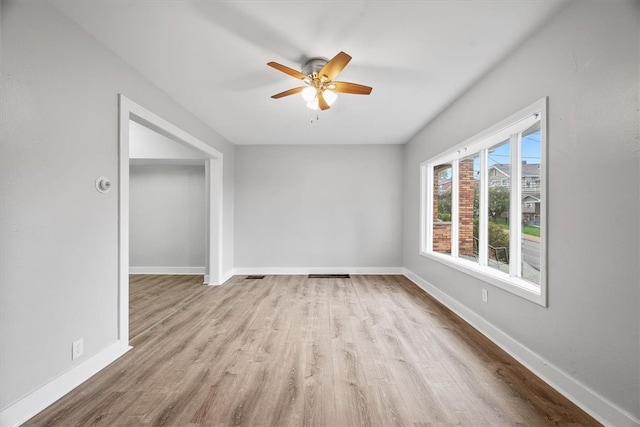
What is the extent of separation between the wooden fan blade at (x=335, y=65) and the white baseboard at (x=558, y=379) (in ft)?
8.47

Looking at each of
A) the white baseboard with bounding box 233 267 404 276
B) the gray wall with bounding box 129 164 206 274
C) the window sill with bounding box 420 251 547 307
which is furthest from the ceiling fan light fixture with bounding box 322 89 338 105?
the gray wall with bounding box 129 164 206 274

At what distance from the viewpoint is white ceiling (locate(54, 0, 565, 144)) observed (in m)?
1.72

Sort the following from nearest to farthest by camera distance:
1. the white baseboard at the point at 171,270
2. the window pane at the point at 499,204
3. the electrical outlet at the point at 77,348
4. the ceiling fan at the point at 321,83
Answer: the electrical outlet at the point at 77,348, the ceiling fan at the point at 321,83, the window pane at the point at 499,204, the white baseboard at the point at 171,270

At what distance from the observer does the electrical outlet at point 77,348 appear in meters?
1.82

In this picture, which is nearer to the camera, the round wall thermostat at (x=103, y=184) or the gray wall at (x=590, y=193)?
the gray wall at (x=590, y=193)

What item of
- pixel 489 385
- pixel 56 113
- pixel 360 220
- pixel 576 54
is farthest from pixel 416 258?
pixel 56 113

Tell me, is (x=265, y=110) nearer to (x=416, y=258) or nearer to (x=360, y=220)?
(x=360, y=220)

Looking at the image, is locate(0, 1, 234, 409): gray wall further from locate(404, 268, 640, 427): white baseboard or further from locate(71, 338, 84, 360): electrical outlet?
locate(404, 268, 640, 427): white baseboard

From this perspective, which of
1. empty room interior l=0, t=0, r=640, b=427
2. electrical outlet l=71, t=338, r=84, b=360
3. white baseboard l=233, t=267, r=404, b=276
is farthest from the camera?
white baseboard l=233, t=267, r=404, b=276

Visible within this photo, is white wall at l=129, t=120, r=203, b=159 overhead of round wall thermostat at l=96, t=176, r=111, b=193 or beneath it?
overhead

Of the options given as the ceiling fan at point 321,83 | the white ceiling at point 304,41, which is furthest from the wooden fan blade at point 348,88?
the white ceiling at point 304,41

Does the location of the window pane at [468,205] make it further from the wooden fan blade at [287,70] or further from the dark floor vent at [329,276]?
the wooden fan blade at [287,70]

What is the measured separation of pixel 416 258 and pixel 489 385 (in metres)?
2.78

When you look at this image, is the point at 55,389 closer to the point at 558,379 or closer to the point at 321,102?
the point at 321,102
